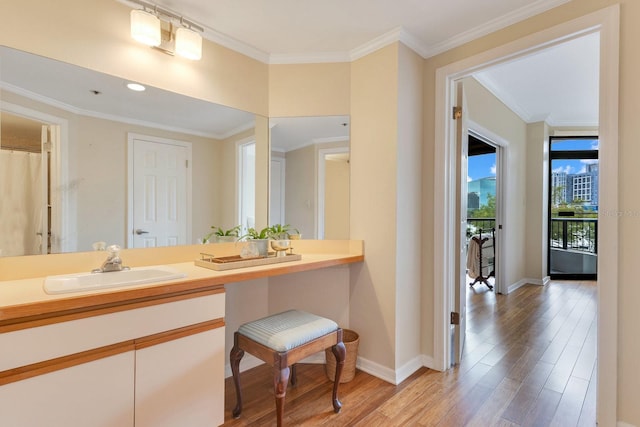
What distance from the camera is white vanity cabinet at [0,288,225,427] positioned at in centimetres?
110

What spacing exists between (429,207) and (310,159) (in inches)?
37.9

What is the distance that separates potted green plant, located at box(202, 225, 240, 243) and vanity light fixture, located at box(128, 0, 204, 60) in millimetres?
1100

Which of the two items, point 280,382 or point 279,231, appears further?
point 279,231

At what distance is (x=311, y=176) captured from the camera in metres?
2.44

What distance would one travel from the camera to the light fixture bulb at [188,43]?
6.06 feet

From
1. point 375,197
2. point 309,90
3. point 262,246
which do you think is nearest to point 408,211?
point 375,197

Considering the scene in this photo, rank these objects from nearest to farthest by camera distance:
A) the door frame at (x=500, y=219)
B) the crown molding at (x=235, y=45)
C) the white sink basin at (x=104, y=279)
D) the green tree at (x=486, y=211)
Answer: the white sink basin at (x=104, y=279) → the crown molding at (x=235, y=45) → the door frame at (x=500, y=219) → the green tree at (x=486, y=211)

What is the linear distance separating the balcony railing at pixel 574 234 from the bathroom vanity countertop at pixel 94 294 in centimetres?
571

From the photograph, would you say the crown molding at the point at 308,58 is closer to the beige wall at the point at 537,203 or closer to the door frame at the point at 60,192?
the door frame at the point at 60,192

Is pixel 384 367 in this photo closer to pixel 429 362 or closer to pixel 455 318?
pixel 429 362

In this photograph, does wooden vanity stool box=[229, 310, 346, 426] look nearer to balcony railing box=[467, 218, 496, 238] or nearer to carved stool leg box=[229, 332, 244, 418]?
carved stool leg box=[229, 332, 244, 418]

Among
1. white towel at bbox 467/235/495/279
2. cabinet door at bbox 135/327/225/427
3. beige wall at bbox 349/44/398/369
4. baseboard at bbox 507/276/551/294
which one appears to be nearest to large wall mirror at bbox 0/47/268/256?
cabinet door at bbox 135/327/225/427

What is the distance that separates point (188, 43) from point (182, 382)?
1832mm

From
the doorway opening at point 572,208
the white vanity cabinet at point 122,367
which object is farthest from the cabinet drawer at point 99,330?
the doorway opening at point 572,208
